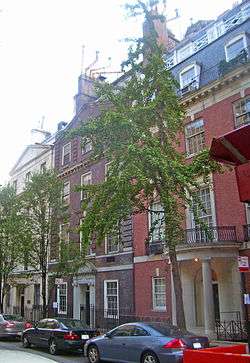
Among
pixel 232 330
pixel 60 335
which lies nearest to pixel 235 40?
pixel 232 330

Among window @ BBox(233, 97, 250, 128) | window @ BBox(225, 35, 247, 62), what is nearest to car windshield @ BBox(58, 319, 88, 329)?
window @ BBox(233, 97, 250, 128)

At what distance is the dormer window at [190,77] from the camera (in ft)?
75.8

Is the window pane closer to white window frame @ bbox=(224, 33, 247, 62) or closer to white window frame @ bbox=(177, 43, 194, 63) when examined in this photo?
white window frame @ bbox=(224, 33, 247, 62)

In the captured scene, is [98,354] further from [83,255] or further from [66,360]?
[83,255]

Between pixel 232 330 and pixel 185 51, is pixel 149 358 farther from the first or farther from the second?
pixel 185 51

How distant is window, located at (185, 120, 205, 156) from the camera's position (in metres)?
22.1

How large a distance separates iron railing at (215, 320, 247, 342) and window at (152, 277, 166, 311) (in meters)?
4.33

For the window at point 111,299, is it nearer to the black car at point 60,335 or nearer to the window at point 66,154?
the black car at point 60,335

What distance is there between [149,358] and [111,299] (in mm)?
14231

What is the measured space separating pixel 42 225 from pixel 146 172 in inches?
474

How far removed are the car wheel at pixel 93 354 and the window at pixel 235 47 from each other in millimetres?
14805

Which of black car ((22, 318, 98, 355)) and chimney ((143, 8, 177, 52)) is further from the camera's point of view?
chimney ((143, 8, 177, 52))

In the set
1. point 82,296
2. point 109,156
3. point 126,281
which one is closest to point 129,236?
point 126,281

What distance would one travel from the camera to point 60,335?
16.2m
